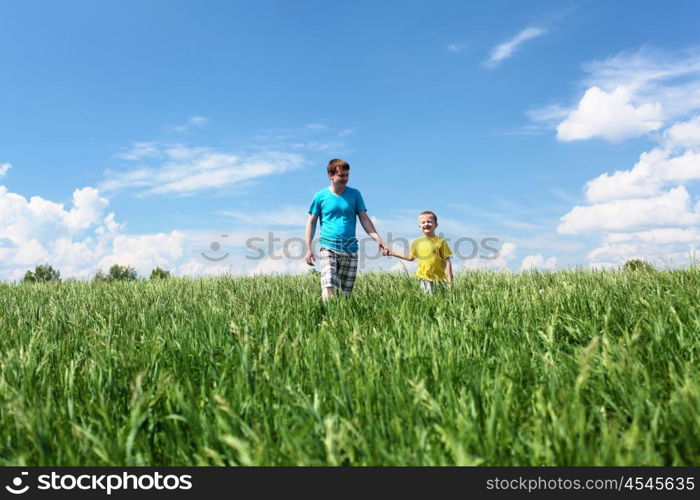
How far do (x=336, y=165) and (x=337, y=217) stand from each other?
0.70m

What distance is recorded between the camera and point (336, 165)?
23.5 ft

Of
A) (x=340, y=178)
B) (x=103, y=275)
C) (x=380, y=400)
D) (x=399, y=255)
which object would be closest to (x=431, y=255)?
(x=399, y=255)

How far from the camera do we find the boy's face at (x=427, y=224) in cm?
779

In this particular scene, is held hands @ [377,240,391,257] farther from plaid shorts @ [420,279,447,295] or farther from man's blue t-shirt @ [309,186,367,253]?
plaid shorts @ [420,279,447,295]

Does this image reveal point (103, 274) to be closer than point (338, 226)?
No

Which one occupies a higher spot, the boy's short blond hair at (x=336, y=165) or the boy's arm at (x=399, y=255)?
the boy's short blond hair at (x=336, y=165)

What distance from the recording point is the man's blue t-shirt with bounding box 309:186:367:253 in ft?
23.2

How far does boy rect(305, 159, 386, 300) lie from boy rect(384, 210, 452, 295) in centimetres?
81

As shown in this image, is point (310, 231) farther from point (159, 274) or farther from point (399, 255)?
point (159, 274)

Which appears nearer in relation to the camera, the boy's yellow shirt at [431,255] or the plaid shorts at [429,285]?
the plaid shorts at [429,285]

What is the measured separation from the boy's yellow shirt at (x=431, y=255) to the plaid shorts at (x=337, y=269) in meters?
1.03

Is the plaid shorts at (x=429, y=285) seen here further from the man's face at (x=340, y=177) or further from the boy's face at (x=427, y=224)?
the man's face at (x=340, y=177)

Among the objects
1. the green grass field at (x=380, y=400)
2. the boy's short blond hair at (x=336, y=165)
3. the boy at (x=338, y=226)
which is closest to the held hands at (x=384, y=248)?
the boy at (x=338, y=226)

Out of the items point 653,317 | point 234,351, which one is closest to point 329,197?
point 234,351
